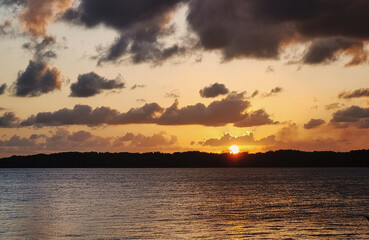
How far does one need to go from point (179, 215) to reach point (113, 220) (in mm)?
11080

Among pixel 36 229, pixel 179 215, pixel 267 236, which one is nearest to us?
pixel 267 236

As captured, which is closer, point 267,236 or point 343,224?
point 267,236

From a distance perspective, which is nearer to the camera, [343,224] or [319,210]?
[343,224]

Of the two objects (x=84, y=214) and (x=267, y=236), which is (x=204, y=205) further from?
(x=267, y=236)

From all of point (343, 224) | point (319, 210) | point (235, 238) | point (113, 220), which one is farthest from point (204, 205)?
point (235, 238)

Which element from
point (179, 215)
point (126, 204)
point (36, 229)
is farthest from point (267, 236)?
point (126, 204)

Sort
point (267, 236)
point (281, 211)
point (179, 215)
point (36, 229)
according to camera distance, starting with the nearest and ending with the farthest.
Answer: point (267, 236) < point (36, 229) < point (179, 215) < point (281, 211)

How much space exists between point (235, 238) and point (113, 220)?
2363 centimetres

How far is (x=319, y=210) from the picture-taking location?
91.4m

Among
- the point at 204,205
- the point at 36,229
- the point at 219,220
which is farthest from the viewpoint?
the point at 204,205

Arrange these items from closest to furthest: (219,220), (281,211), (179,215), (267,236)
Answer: (267,236) < (219,220) < (179,215) < (281,211)

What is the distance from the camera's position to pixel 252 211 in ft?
293

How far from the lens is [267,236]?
6053 cm

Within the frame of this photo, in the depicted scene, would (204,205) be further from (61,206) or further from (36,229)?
(36,229)
